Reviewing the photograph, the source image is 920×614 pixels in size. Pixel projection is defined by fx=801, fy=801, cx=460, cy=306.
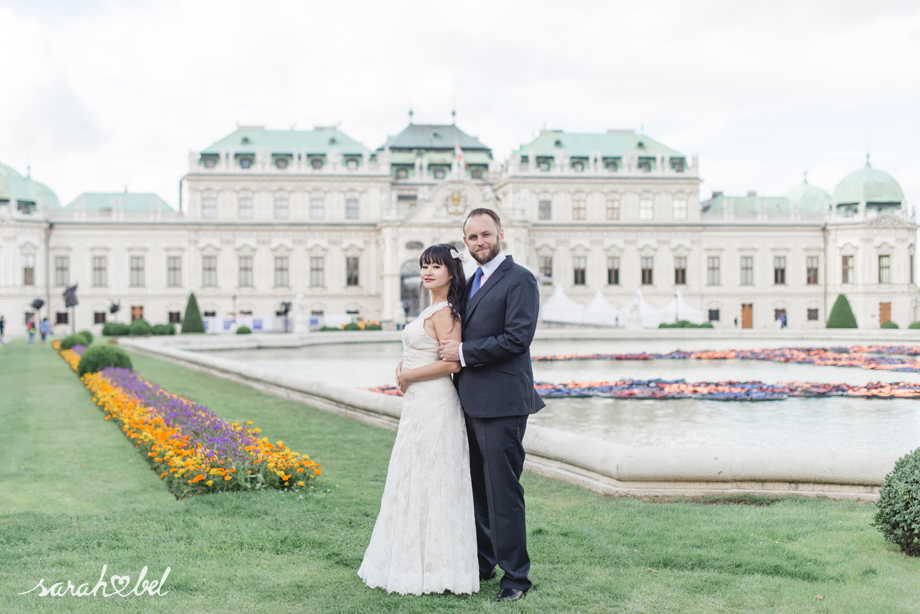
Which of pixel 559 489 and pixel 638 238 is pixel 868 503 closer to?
pixel 559 489

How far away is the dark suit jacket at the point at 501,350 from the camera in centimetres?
460

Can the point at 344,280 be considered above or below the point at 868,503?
above

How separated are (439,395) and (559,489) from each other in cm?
275

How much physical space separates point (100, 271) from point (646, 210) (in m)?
37.7

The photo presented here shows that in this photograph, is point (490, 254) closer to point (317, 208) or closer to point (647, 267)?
point (317, 208)

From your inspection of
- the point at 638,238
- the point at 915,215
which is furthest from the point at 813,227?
the point at 638,238

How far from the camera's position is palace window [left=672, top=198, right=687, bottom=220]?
56.7 metres

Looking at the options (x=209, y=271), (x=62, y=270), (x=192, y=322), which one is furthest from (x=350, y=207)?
(x=62, y=270)

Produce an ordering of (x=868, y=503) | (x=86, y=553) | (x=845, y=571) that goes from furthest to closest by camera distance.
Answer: (x=868, y=503) → (x=86, y=553) → (x=845, y=571)

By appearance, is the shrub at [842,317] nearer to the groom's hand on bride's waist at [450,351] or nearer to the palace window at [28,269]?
the groom's hand on bride's waist at [450,351]

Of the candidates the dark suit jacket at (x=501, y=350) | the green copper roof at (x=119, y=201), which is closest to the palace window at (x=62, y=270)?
the green copper roof at (x=119, y=201)

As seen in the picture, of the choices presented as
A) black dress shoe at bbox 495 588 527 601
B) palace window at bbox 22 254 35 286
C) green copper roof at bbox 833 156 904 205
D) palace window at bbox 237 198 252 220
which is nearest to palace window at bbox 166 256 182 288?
palace window at bbox 237 198 252 220

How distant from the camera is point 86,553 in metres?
5.33

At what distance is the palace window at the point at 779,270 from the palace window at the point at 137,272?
44.1m
